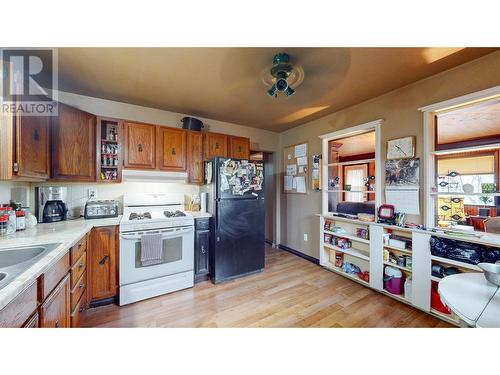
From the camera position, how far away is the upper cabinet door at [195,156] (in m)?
2.71

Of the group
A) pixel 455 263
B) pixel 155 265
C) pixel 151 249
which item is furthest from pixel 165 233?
pixel 455 263

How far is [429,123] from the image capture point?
1928 mm

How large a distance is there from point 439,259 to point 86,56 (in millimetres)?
3648

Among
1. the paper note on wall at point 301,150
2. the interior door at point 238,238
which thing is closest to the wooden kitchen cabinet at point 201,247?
the interior door at point 238,238

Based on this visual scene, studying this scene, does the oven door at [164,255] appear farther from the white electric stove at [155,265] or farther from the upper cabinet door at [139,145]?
the upper cabinet door at [139,145]

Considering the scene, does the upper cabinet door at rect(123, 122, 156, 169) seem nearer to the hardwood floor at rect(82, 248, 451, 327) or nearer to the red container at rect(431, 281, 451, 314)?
the hardwood floor at rect(82, 248, 451, 327)

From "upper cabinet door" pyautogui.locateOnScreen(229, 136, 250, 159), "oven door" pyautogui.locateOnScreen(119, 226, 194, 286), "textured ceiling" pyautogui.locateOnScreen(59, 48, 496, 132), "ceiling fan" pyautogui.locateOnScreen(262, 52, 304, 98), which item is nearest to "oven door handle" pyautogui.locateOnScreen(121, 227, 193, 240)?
"oven door" pyautogui.locateOnScreen(119, 226, 194, 286)

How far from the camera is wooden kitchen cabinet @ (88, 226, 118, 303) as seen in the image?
1.88 metres

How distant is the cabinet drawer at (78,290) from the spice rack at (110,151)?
1100mm
